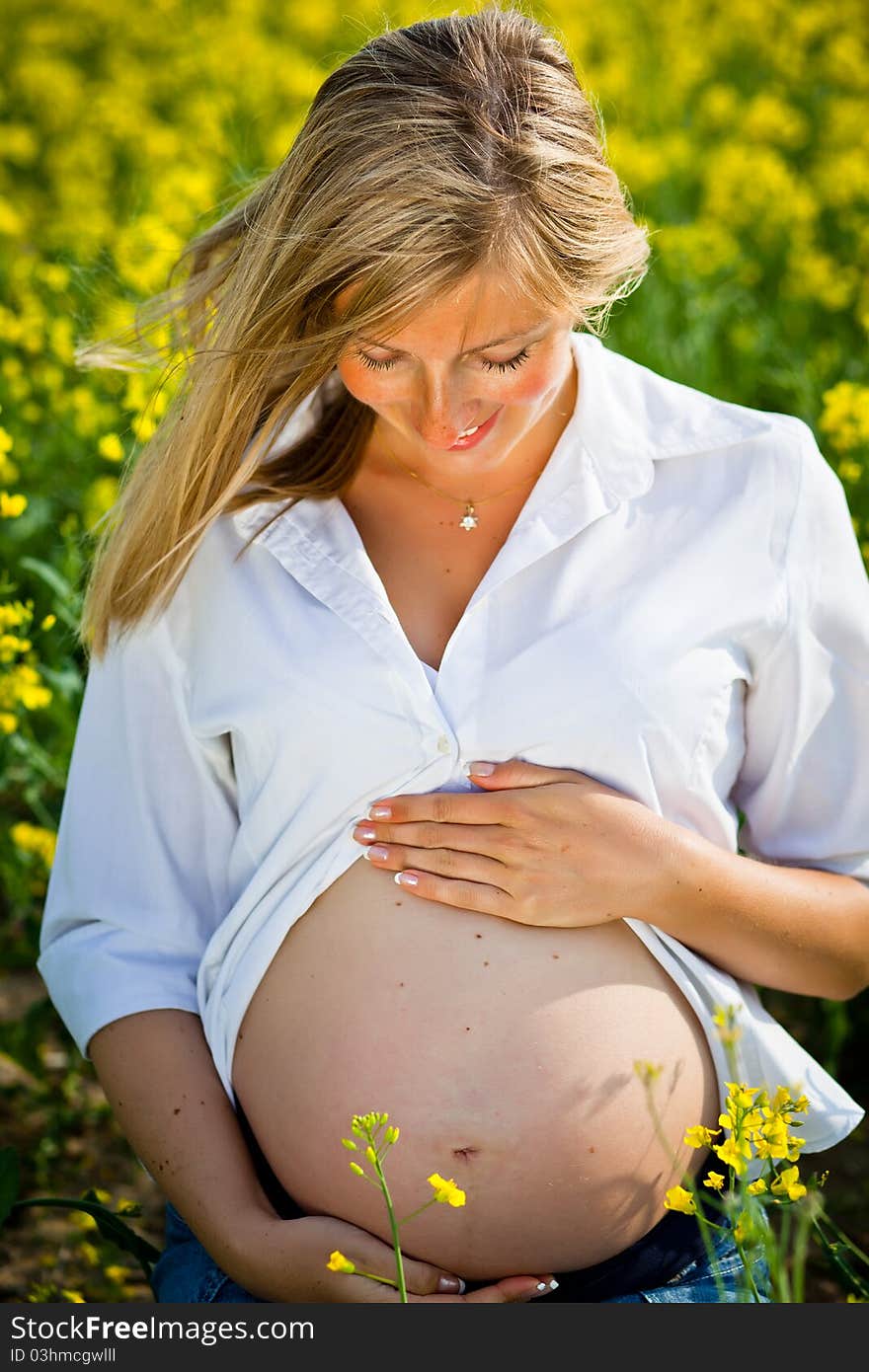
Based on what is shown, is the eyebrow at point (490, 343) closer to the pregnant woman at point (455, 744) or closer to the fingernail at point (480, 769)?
the pregnant woman at point (455, 744)

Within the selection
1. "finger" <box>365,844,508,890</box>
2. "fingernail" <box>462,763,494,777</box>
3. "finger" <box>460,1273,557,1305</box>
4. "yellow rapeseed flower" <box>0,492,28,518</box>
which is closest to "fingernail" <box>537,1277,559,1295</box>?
"finger" <box>460,1273,557,1305</box>

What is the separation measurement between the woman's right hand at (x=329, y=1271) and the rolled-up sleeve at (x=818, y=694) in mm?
543

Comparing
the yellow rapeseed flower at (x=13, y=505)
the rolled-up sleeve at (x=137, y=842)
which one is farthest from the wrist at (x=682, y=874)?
the yellow rapeseed flower at (x=13, y=505)

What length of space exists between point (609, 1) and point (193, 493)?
15.1 ft

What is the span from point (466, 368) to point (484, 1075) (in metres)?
0.67

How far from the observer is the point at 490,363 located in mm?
1367

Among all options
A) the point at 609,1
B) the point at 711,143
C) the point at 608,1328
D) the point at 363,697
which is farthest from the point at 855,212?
the point at 608,1328

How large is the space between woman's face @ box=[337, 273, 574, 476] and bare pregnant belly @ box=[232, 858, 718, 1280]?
45 centimetres

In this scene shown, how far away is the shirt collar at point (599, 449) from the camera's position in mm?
1543

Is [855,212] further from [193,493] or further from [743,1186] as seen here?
[743,1186]

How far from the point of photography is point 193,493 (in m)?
1.54

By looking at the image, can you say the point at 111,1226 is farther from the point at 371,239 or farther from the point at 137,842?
the point at 371,239

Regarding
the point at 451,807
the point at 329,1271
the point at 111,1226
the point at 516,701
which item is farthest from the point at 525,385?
the point at 111,1226

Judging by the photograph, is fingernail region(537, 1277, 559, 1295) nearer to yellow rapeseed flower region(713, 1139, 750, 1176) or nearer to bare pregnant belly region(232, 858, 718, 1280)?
bare pregnant belly region(232, 858, 718, 1280)
